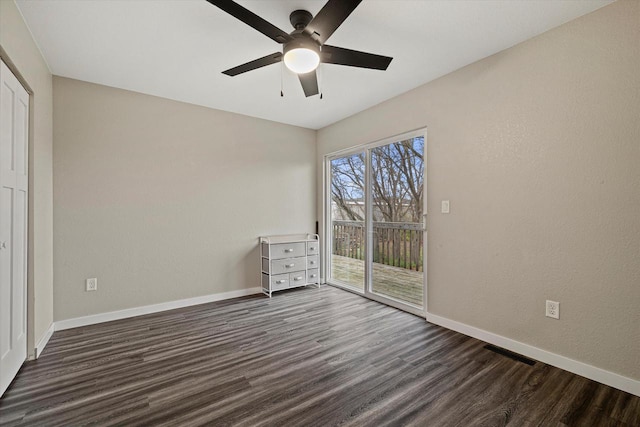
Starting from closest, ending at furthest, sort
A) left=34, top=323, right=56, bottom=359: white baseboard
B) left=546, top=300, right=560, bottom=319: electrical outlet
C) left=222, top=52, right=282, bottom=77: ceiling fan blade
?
left=222, top=52, right=282, bottom=77: ceiling fan blade → left=546, top=300, right=560, bottom=319: electrical outlet → left=34, top=323, right=56, bottom=359: white baseboard

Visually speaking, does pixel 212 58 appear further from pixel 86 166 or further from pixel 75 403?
pixel 75 403

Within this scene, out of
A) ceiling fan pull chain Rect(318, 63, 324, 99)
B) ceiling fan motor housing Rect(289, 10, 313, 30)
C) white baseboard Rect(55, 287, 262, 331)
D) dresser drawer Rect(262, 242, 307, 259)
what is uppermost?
ceiling fan pull chain Rect(318, 63, 324, 99)

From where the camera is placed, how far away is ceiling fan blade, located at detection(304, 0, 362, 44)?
1508mm

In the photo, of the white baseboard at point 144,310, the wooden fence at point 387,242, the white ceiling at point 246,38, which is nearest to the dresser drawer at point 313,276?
the wooden fence at point 387,242

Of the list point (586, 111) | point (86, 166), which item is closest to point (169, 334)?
point (86, 166)

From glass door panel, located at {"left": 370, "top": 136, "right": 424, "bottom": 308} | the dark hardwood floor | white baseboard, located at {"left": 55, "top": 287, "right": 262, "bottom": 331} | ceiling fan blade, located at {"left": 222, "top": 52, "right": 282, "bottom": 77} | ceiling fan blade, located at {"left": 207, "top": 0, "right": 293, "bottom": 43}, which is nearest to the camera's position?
ceiling fan blade, located at {"left": 207, "top": 0, "right": 293, "bottom": 43}

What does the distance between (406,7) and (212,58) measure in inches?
63.3

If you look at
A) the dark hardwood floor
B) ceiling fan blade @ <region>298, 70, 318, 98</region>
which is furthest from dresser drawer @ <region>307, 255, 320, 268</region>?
ceiling fan blade @ <region>298, 70, 318, 98</region>

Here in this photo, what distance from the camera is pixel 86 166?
2.90 m

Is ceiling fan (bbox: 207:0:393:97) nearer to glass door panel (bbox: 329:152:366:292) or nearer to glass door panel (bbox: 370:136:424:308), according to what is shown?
glass door panel (bbox: 370:136:424:308)

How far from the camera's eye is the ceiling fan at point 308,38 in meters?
1.55

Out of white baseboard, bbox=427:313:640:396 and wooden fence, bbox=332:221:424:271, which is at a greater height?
wooden fence, bbox=332:221:424:271

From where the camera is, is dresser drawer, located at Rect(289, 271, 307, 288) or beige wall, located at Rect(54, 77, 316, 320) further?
dresser drawer, located at Rect(289, 271, 307, 288)

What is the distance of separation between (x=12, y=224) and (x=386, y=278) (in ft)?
11.3
